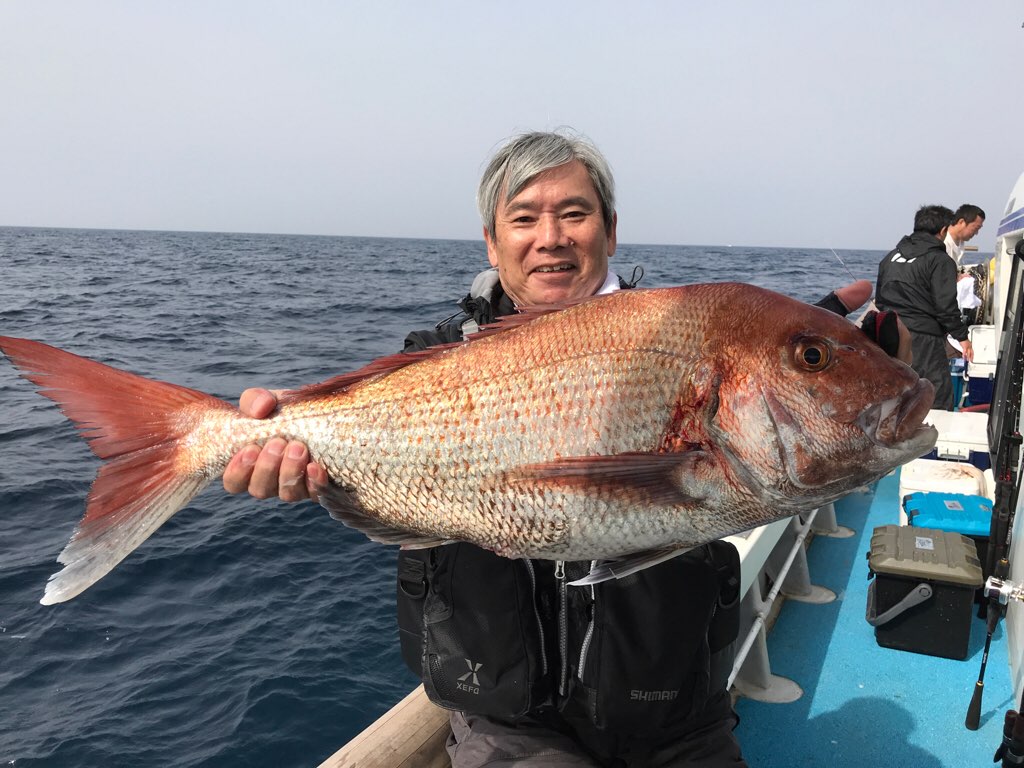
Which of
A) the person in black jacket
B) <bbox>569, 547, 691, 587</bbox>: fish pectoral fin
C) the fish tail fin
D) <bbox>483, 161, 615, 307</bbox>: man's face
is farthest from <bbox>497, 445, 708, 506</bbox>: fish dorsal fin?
the person in black jacket

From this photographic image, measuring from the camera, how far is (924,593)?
4.19 m

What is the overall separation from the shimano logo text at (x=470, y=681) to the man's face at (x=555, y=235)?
128 cm

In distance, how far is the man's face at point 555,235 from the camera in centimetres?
259

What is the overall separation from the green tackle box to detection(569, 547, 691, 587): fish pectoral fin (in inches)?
121

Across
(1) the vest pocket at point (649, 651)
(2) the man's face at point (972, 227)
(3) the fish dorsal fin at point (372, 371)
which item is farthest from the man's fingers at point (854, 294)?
(2) the man's face at point (972, 227)

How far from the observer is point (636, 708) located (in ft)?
7.16

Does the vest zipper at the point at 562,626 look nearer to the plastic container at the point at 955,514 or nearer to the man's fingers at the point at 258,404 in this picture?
the man's fingers at the point at 258,404

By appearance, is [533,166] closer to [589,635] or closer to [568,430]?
[568,430]

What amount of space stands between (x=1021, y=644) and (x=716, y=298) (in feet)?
8.94

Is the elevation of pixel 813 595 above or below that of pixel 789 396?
below

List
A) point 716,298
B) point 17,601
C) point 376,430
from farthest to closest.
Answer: point 17,601, point 376,430, point 716,298

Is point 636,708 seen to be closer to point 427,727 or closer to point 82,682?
point 427,727

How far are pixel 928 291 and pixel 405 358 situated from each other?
282 inches

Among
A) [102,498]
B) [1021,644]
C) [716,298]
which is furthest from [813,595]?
[102,498]
